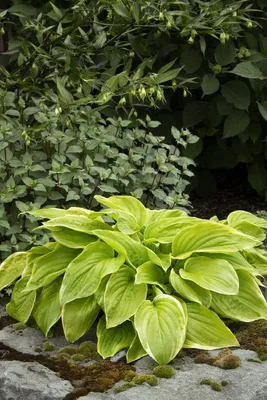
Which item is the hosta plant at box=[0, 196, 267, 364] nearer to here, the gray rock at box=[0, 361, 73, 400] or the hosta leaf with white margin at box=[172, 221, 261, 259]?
the hosta leaf with white margin at box=[172, 221, 261, 259]

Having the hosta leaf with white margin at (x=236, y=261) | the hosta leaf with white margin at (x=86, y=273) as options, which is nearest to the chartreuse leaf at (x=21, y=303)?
the hosta leaf with white margin at (x=86, y=273)

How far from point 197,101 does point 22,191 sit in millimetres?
1820

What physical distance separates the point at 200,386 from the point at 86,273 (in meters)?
0.68

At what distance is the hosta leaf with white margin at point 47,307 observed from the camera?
301 cm

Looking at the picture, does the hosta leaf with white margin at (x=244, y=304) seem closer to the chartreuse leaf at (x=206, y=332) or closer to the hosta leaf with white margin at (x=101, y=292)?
the chartreuse leaf at (x=206, y=332)

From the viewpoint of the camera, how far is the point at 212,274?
9.74 feet

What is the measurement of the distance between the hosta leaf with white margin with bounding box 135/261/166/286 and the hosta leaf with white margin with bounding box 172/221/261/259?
10 centimetres

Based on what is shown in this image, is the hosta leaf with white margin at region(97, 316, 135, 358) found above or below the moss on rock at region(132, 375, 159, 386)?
below

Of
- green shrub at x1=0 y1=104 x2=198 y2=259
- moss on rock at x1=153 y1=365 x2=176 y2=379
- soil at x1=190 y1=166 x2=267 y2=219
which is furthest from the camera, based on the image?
soil at x1=190 y1=166 x2=267 y2=219

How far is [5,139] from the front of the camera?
12.1 feet

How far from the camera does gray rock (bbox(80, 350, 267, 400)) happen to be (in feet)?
8.27

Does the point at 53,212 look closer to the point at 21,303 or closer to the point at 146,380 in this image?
the point at 21,303

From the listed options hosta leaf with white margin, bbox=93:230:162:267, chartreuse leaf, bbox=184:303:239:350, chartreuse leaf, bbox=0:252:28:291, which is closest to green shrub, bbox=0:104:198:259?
chartreuse leaf, bbox=0:252:28:291

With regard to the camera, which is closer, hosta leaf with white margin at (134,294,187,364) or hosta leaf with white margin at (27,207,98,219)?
hosta leaf with white margin at (134,294,187,364)
